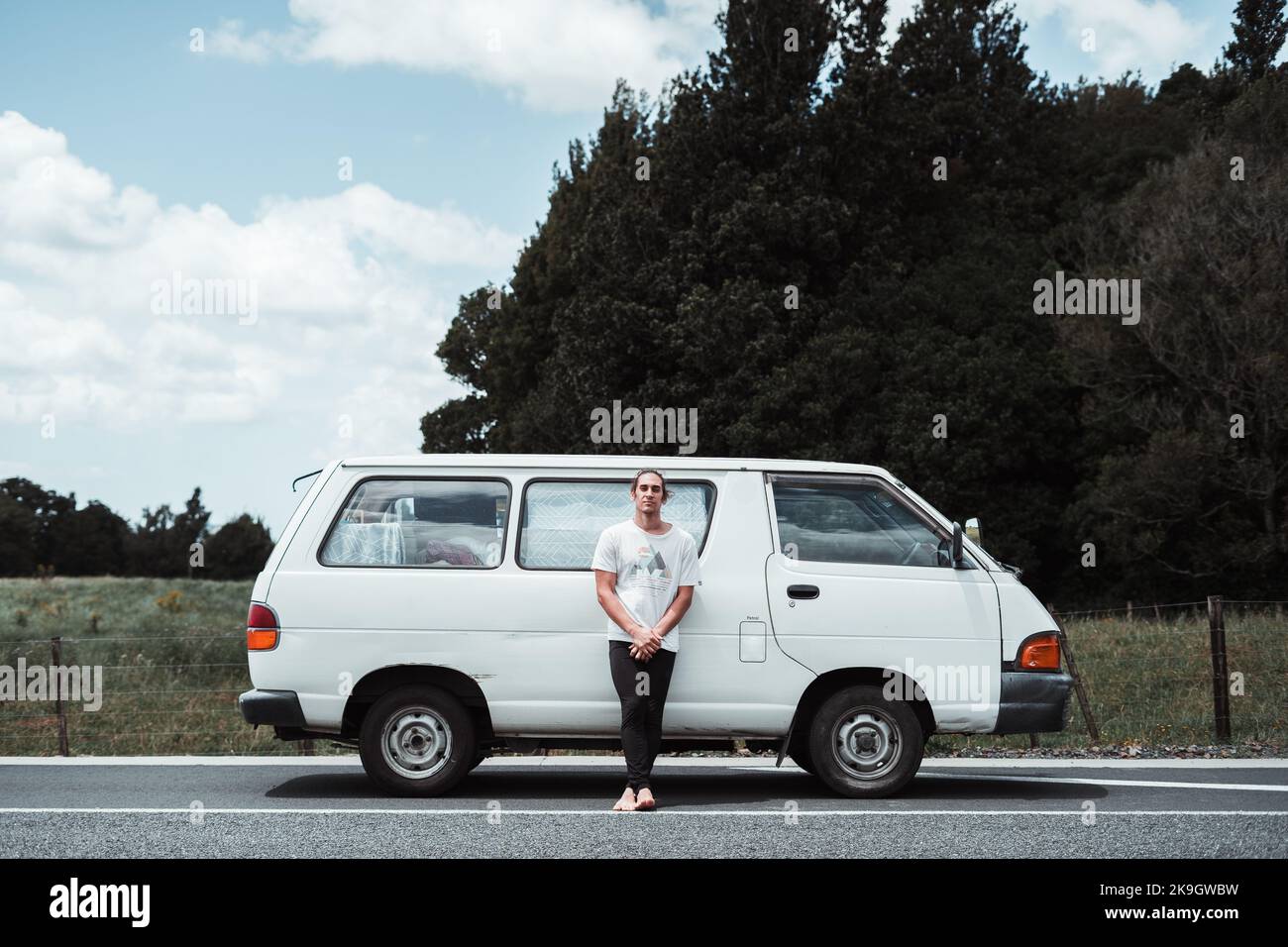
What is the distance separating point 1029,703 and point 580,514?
3011 millimetres

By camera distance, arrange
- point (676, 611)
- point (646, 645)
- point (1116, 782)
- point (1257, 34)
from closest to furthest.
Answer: point (646, 645)
point (676, 611)
point (1116, 782)
point (1257, 34)

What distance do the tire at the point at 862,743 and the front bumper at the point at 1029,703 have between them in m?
0.55

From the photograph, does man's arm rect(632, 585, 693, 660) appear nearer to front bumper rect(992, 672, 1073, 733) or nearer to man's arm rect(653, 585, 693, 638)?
man's arm rect(653, 585, 693, 638)

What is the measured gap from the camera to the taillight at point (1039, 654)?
8.37m

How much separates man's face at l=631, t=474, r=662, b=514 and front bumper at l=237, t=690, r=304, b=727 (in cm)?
245

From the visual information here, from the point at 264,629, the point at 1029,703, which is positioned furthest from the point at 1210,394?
the point at 264,629

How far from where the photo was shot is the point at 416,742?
840cm

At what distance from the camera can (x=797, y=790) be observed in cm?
879

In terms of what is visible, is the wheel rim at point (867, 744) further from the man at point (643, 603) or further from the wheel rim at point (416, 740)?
the wheel rim at point (416, 740)

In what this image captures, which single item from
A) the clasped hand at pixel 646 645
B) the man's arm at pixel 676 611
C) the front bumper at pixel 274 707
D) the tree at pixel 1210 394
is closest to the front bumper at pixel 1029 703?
the man's arm at pixel 676 611

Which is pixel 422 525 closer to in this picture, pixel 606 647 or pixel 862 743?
pixel 606 647
